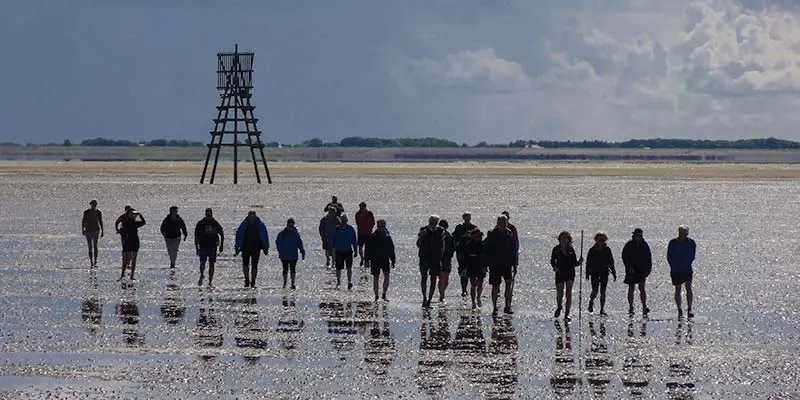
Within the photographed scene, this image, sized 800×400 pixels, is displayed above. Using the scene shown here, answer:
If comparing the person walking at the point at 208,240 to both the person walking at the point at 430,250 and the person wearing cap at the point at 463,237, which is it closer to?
the person walking at the point at 430,250

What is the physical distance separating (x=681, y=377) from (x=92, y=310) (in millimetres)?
10008

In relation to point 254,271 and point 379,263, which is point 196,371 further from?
point 254,271

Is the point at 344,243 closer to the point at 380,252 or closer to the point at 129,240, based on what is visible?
the point at 380,252

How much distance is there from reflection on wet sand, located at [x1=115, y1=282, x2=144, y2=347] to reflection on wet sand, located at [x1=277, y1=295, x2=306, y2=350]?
1.91m

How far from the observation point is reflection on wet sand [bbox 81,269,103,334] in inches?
849

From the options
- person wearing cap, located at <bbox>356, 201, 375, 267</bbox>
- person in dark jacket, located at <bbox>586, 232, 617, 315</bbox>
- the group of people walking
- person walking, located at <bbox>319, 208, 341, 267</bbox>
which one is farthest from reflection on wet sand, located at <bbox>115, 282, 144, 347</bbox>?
person in dark jacket, located at <bbox>586, 232, 617, 315</bbox>

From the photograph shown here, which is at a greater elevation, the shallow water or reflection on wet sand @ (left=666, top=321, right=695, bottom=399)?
reflection on wet sand @ (left=666, top=321, right=695, bottom=399)

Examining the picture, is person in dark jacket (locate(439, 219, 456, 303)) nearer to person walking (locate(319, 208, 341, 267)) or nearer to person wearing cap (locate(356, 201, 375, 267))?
person walking (locate(319, 208, 341, 267))

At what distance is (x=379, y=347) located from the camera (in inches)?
774

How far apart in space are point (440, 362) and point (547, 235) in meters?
25.8

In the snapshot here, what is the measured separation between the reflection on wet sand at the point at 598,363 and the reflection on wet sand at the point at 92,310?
685 centimetres

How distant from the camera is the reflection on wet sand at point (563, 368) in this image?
1652 cm

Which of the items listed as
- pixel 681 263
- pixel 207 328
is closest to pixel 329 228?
pixel 681 263

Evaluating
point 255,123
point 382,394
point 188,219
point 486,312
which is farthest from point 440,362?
point 255,123
